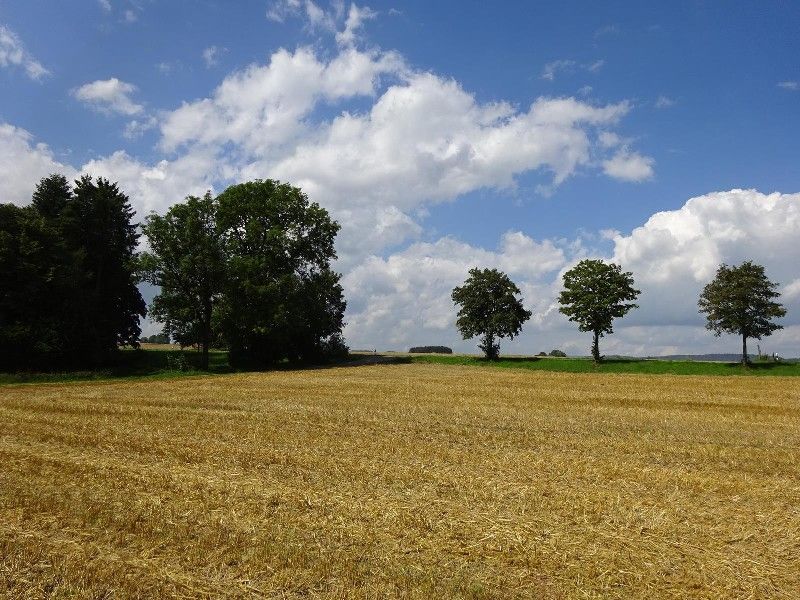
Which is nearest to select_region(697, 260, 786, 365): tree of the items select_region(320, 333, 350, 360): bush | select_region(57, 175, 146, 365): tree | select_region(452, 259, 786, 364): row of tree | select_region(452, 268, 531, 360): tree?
select_region(452, 259, 786, 364): row of tree

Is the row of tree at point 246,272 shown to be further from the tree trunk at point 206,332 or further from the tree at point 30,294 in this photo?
the tree at point 30,294

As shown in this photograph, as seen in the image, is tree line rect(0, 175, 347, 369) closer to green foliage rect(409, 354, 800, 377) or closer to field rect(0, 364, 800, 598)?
green foliage rect(409, 354, 800, 377)

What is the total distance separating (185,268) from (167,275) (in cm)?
222

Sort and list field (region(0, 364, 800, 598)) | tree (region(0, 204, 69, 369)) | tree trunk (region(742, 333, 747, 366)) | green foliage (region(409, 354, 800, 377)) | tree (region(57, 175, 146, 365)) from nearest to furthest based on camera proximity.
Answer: field (region(0, 364, 800, 598)) < tree (region(0, 204, 69, 369)) < tree (region(57, 175, 146, 365)) < green foliage (region(409, 354, 800, 377)) < tree trunk (region(742, 333, 747, 366))

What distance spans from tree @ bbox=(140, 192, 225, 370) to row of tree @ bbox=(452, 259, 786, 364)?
37321 millimetres

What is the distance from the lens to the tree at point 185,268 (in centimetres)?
5538

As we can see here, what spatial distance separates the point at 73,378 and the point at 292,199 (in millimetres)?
33309

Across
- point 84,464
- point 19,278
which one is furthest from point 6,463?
point 19,278

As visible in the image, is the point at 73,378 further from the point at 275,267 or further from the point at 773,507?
the point at 773,507

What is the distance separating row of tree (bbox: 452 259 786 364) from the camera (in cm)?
6656

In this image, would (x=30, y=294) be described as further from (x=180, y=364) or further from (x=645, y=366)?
(x=645, y=366)

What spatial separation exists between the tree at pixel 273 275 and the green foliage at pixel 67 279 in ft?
36.4

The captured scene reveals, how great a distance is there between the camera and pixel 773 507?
370 inches

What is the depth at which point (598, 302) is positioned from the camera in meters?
71.7
